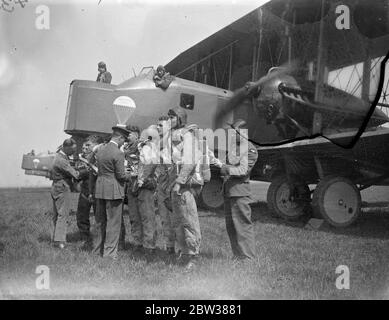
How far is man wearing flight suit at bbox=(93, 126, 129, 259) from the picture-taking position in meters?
4.46

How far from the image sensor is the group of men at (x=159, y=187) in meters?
3.94

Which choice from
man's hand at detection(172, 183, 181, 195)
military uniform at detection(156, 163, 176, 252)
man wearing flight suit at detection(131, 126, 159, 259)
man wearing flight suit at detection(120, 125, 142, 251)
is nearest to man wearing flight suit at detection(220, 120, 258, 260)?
man's hand at detection(172, 183, 181, 195)

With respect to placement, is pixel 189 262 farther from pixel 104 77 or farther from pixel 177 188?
pixel 104 77

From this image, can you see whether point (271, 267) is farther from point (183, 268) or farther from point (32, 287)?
point (32, 287)

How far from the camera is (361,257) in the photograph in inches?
172

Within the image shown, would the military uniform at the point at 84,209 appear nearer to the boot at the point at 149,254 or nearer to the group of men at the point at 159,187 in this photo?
the group of men at the point at 159,187

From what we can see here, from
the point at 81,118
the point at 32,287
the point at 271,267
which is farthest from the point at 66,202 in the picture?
the point at 271,267

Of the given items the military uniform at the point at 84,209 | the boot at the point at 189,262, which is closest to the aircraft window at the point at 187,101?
the military uniform at the point at 84,209

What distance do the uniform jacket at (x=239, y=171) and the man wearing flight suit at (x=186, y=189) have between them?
16.1 inches

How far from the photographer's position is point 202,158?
4.03 meters

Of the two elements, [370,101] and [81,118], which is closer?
[370,101]

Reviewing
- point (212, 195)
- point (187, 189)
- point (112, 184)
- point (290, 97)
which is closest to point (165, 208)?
point (112, 184)

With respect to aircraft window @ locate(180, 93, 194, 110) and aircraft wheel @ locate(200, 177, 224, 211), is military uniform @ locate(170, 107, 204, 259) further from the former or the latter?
aircraft wheel @ locate(200, 177, 224, 211)
